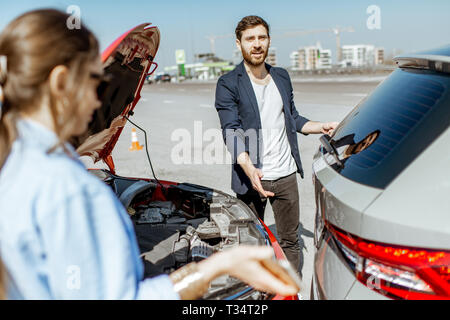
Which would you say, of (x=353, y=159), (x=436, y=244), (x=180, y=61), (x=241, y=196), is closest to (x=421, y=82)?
(x=353, y=159)

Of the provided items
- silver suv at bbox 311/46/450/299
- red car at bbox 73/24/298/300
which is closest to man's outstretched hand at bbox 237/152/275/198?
red car at bbox 73/24/298/300

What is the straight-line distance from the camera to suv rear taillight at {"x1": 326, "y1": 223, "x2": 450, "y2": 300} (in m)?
1.30

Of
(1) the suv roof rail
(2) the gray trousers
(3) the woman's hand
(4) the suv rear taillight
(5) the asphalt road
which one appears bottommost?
(5) the asphalt road

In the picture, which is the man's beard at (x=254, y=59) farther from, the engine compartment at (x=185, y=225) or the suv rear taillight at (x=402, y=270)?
the suv rear taillight at (x=402, y=270)

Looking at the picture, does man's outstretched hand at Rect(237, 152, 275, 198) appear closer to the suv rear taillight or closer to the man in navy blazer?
the man in navy blazer

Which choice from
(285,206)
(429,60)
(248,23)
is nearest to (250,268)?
(429,60)

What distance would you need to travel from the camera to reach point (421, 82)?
179 cm

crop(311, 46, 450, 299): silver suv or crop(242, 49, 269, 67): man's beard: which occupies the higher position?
crop(242, 49, 269, 67): man's beard

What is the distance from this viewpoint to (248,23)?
301 centimetres

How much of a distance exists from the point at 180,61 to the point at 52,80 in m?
108

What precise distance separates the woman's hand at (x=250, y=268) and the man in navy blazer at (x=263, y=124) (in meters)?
1.66

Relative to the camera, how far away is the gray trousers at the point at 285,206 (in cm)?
318

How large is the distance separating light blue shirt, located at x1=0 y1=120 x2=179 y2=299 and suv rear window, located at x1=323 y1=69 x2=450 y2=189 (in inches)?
39.9

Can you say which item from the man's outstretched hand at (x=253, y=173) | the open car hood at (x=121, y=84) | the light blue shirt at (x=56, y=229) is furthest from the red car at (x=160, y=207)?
the light blue shirt at (x=56, y=229)
